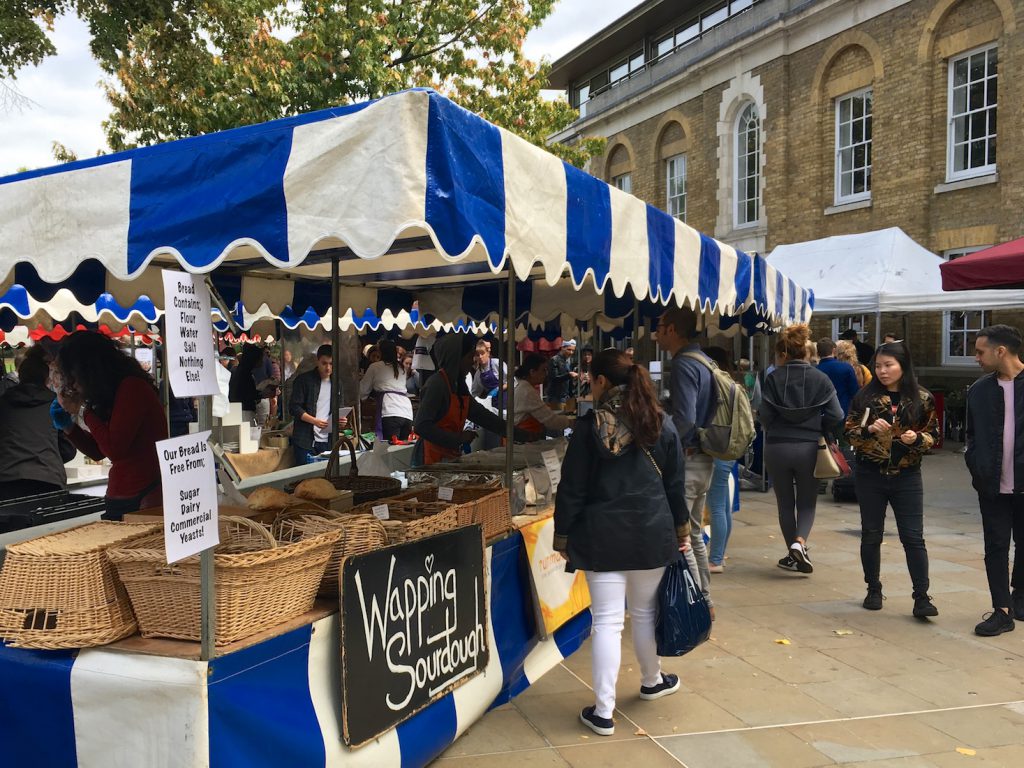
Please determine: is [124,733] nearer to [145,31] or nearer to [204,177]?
[204,177]

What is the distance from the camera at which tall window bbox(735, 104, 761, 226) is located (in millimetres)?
19234

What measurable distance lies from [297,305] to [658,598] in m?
3.37

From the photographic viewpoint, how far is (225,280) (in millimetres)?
4988

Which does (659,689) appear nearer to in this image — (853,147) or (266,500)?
(266,500)

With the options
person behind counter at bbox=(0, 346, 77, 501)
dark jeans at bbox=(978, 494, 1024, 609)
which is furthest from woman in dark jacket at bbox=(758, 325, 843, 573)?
person behind counter at bbox=(0, 346, 77, 501)

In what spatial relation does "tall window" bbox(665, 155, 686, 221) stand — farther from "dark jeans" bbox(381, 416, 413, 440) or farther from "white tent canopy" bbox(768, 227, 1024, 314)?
"dark jeans" bbox(381, 416, 413, 440)

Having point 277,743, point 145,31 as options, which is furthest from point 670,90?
point 277,743

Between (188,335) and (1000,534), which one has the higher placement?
(188,335)

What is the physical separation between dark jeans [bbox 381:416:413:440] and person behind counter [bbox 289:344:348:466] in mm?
1092

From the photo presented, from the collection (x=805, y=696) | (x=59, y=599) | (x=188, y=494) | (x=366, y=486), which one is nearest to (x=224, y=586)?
(x=188, y=494)

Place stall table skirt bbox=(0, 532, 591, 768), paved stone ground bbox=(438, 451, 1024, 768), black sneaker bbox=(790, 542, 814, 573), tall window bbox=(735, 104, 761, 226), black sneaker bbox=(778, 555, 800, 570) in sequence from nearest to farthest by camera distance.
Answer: stall table skirt bbox=(0, 532, 591, 768) < paved stone ground bbox=(438, 451, 1024, 768) < black sneaker bbox=(790, 542, 814, 573) < black sneaker bbox=(778, 555, 800, 570) < tall window bbox=(735, 104, 761, 226)

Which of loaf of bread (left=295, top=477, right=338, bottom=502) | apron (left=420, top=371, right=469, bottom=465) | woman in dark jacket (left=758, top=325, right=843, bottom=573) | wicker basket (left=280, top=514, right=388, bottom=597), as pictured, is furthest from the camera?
woman in dark jacket (left=758, top=325, right=843, bottom=573)

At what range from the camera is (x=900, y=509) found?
203 inches

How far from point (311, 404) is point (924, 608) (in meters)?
6.26
